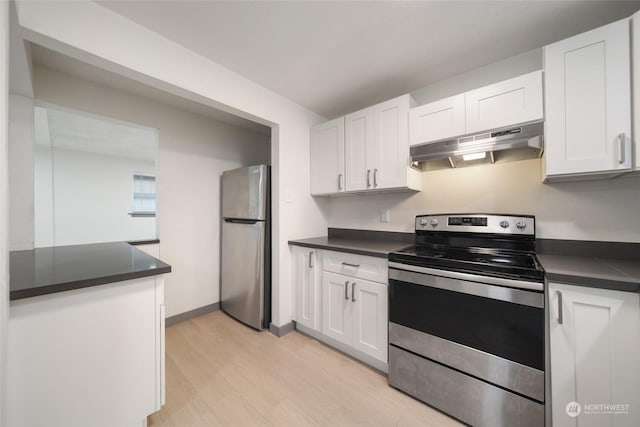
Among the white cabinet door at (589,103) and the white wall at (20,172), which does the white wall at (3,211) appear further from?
the white cabinet door at (589,103)

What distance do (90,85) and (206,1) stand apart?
5.05ft

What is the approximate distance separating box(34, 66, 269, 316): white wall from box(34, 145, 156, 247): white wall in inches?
8.5

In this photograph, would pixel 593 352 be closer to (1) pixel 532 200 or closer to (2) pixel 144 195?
(1) pixel 532 200

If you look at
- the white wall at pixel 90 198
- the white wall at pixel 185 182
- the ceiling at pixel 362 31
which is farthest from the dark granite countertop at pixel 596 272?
the white wall at pixel 90 198

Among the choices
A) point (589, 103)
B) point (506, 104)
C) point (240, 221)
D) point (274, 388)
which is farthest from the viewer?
point (240, 221)

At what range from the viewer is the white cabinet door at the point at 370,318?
1.63 m

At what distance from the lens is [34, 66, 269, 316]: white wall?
2223 millimetres

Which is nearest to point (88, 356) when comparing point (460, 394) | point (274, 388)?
point (274, 388)

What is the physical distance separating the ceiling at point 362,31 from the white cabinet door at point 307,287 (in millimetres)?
1552

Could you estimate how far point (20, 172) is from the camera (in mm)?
1640

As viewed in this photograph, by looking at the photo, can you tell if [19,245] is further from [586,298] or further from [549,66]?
[549,66]

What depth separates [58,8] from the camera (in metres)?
1.14

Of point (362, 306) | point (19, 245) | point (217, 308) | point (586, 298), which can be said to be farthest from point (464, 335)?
point (19, 245)

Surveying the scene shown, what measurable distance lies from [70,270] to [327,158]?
6.42ft
